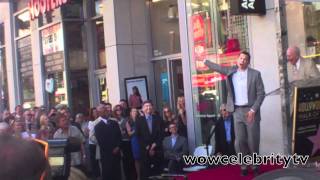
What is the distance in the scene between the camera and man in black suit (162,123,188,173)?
9.80 m

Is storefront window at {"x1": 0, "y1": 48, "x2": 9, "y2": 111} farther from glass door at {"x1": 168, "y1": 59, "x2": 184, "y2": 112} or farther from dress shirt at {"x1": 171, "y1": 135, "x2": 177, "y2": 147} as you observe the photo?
dress shirt at {"x1": 171, "y1": 135, "x2": 177, "y2": 147}

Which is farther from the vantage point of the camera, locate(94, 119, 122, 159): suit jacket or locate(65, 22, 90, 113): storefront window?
locate(65, 22, 90, 113): storefront window

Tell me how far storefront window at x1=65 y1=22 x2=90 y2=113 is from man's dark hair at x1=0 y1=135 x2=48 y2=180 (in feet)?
50.1

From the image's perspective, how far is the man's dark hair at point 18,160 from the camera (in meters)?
1.88

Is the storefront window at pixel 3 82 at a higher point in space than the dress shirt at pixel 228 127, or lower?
higher

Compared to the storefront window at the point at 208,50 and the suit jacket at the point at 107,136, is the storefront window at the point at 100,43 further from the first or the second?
the suit jacket at the point at 107,136

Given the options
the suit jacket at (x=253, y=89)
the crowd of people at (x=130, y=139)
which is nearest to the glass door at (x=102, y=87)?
the crowd of people at (x=130, y=139)

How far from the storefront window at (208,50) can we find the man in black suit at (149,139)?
151 cm

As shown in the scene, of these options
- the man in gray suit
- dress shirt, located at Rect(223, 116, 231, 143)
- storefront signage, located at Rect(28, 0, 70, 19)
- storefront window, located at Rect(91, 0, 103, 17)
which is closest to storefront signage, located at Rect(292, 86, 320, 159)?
the man in gray suit

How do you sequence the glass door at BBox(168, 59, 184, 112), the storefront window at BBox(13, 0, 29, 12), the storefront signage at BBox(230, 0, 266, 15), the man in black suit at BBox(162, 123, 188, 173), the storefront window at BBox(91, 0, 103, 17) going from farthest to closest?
the storefront window at BBox(13, 0, 29, 12) → the storefront window at BBox(91, 0, 103, 17) → the glass door at BBox(168, 59, 184, 112) → the man in black suit at BBox(162, 123, 188, 173) → the storefront signage at BBox(230, 0, 266, 15)

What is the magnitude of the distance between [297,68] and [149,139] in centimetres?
487

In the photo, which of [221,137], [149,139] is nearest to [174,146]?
[149,139]

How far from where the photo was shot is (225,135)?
9391mm

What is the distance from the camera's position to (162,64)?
14.7m
